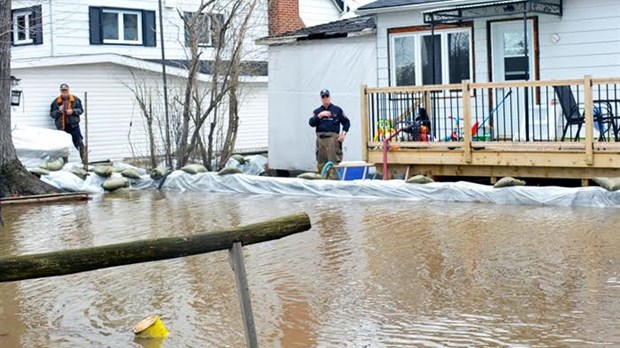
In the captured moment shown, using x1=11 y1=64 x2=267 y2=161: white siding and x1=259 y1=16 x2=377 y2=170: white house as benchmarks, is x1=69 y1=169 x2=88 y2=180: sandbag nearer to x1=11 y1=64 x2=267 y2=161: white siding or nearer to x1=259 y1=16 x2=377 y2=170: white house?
x1=259 y1=16 x2=377 y2=170: white house

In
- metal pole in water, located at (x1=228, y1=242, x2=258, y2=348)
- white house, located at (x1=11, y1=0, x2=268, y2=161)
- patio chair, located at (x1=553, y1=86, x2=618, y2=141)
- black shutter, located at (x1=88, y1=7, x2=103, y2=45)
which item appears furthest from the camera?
black shutter, located at (x1=88, y1=7, x2=103, y2=45)

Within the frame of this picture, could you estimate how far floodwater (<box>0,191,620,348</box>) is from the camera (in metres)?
7.72

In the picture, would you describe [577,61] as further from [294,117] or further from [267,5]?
[267,5]

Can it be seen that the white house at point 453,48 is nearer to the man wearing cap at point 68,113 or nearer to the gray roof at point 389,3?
the gray roof at point 389,3

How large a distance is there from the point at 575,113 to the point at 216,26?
8.09 metres

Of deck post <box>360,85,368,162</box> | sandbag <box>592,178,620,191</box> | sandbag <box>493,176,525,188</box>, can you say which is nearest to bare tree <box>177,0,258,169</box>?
deck post <box>360,85,368,162</box>

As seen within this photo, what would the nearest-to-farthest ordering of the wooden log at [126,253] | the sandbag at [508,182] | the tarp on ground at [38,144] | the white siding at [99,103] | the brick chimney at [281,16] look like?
the wooden log at [126,253]
the sandbag at [508,182]
the tarp on ground at [38,144]
the white siding at [99,103]
the brick chimney at [281,16]

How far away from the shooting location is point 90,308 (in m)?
8.89

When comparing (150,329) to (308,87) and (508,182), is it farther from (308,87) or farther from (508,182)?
(308,87)

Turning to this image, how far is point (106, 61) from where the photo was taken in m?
25.8

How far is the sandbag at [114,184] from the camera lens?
735 inches

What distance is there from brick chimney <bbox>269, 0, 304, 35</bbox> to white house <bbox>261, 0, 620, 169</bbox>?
24.7 ft

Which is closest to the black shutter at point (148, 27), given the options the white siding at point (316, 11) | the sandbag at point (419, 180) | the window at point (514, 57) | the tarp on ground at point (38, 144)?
the white siding at point (316, 11)

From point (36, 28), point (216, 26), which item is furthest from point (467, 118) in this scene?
point (36, 28)
